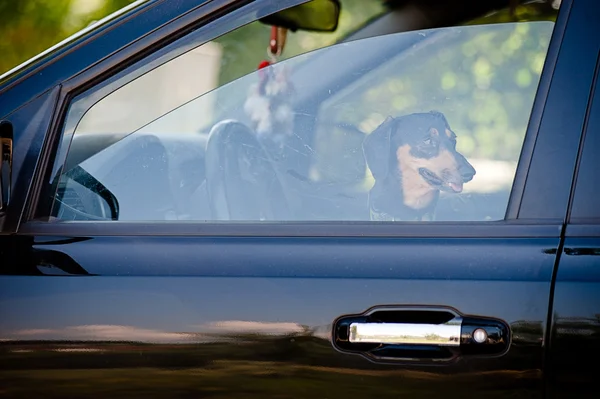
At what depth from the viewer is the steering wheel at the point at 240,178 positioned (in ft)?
6.88

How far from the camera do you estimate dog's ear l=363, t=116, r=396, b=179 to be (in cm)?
211

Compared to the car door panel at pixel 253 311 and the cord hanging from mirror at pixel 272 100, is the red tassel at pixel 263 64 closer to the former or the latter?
the cord hanging from mirror at pixel 272 100

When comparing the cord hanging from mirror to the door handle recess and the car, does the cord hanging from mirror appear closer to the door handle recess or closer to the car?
the car

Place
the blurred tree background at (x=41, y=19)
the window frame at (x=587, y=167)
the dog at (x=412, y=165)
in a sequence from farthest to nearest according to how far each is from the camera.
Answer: the blurred tree background at (x=41, y=19) < the dog at (x=412, y=165) < the window frame at (x=587, y=167)

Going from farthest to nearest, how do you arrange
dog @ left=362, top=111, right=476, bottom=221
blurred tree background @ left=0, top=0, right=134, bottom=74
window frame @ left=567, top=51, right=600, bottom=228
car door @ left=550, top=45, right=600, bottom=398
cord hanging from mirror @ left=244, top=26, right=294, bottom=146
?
1. blurred tree background @ left=0, top=0, right=134, bottom=74
2. cord hanging from mirror @ left=244, top=26, right=294, bottom=146
3. dog @ left=362, top=111, right=476, bottom=221
4. window frame @ left=567, top=51, right=600, bottom=228
5. car door @ left=550, top=45, right=600, bottom=398

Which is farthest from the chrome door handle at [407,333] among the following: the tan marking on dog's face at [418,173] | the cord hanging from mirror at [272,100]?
the cord hanging from mirror at [272,100]

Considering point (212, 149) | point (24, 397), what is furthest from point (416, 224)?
point (24, 397)

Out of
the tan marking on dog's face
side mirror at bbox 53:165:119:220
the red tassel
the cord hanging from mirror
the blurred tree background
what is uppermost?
the blurred tree background

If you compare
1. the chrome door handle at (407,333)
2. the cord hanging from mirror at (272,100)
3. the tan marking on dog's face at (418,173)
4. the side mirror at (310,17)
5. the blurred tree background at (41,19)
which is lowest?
the chrome door handle at (407,333)

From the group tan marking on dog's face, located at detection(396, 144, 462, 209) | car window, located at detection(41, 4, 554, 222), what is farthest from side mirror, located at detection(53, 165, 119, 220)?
tan marking on dog's face, located at detection(396, 144, 462, 209)

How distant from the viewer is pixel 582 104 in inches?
76.0

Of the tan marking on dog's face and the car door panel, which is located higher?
the tan marking on dog's face

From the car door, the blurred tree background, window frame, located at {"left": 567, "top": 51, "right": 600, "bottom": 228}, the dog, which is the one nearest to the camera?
the car door

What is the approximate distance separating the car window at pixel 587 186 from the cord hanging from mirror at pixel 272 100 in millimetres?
667
